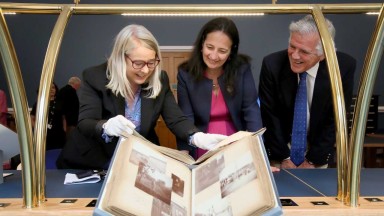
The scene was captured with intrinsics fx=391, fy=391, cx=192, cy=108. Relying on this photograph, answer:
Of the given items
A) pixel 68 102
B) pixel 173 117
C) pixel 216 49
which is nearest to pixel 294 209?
pixel 173 117

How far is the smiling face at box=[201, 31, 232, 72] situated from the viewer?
6.27ft

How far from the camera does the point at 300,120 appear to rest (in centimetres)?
202

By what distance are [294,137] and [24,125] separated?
1.49 m

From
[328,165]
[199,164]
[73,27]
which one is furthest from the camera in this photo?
[73,27]

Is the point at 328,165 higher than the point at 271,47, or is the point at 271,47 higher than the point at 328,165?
the point at 271,47

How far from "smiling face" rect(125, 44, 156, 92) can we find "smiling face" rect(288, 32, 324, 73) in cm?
72

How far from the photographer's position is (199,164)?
0.99 metres

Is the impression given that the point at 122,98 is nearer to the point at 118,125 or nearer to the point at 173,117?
the point at 173,117

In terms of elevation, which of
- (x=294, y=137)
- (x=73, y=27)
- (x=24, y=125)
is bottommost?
(x=294, y=137)

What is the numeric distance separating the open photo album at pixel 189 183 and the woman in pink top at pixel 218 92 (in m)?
1.03

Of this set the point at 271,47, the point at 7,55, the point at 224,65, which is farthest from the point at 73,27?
the point at 7,55

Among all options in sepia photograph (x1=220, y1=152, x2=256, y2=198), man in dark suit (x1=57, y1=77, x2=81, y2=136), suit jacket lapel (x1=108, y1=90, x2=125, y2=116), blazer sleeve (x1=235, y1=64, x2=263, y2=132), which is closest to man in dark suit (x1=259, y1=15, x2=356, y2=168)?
blazer sleeve (x1=235, y1=64, x2=263, y2=132)

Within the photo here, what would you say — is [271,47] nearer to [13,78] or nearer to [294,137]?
[294,137]

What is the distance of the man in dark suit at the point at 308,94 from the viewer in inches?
76.5
